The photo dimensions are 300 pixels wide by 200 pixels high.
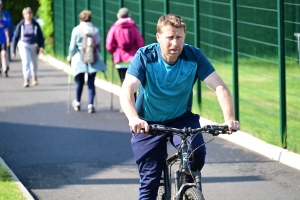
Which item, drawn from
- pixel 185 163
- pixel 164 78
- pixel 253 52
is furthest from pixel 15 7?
pixel 185 163

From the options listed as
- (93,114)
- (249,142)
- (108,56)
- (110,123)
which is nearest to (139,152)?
(249,142)

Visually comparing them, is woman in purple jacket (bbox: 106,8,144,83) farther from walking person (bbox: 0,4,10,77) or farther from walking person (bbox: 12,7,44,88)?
walking person (bbox: 0,4,10,77)

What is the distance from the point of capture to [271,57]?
11.6 meters

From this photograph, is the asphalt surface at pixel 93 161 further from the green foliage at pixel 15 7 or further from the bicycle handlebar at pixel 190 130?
the green foliage at pixel 15 7

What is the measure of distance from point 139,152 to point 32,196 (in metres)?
2.53

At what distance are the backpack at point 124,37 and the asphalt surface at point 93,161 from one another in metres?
1.18

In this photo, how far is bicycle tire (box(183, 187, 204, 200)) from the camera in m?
5.68

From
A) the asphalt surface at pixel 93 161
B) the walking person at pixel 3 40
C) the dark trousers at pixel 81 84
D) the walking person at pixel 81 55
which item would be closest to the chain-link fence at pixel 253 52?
the asphalt surface at pixel 93 161

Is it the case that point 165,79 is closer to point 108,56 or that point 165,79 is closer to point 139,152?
point 139,152

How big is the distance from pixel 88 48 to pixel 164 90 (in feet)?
28.4

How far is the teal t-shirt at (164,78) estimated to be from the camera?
618 centimetres

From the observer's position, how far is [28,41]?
1902 centimetres

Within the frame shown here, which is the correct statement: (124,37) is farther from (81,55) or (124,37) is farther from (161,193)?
(161,193)

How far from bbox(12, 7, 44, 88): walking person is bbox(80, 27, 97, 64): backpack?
13.8 feet
